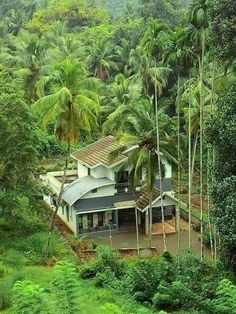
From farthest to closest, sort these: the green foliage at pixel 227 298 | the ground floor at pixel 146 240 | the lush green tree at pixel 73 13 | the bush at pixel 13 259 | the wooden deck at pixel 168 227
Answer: the lush green tree at pixel 73 13
the wooden deck at pixel 168 227
the ground floor at pixel 146 240
the bush at pixel 13 259
the green foliage at pixel 227 298

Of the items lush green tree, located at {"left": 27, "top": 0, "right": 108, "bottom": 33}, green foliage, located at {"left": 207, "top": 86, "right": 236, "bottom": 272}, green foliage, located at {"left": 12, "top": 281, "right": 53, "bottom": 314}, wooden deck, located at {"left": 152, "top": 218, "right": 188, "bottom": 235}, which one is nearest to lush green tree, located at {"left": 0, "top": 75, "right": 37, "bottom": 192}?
wooden deck, located at {"left": 152, "top": 218, "right": 188, "bottom": 235}

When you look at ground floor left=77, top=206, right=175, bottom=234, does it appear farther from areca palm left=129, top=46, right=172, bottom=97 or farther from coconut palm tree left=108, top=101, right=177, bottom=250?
areca palm left=129, top=46, right=172, bottom=97

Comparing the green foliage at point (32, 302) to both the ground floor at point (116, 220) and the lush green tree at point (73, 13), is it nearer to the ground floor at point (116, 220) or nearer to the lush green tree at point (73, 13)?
the ground floor at point (116, 220)

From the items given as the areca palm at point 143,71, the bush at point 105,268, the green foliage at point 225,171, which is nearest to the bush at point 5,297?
the bush at point 105,268

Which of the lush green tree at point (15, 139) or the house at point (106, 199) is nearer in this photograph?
the lush green tree at point (15, 139)

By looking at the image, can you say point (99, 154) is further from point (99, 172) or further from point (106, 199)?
point (106, 199)

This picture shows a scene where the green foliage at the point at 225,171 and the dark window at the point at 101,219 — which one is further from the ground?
the green foliage at the point at 225,171

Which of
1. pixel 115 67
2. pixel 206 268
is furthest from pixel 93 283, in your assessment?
pixel 115 67

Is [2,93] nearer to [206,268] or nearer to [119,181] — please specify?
[119,181]
